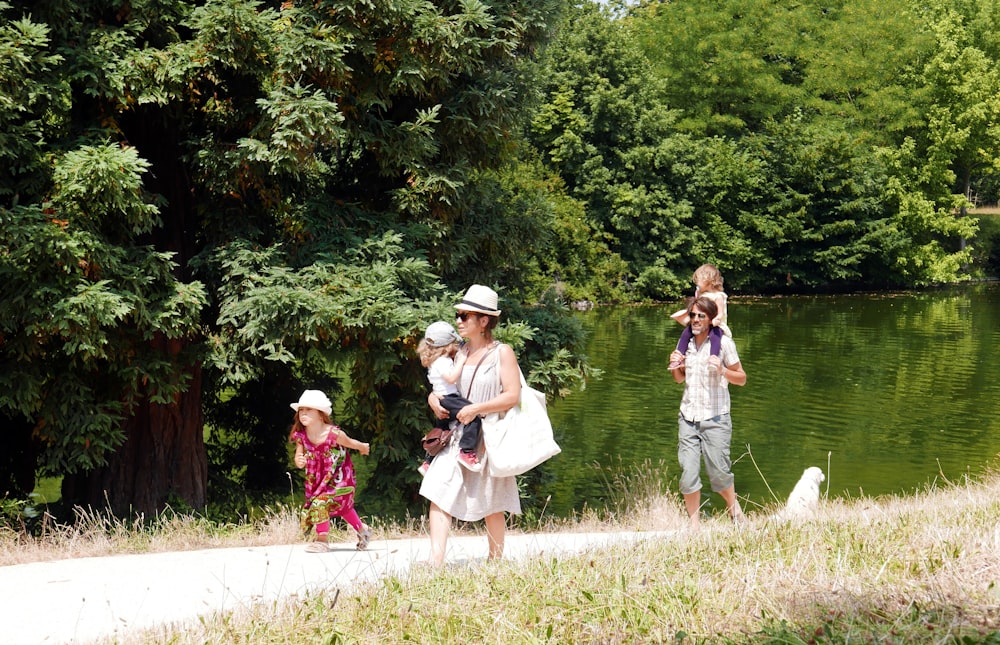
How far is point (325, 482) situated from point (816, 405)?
18404mm

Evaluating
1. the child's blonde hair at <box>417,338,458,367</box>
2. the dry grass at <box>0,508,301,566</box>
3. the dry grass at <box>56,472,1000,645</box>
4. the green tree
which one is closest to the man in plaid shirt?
the dry grass at <box>56,472,1000,645</box>

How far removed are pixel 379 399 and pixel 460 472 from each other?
565 cm

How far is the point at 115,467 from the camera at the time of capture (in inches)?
504

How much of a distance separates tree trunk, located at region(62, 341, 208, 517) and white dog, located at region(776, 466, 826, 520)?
21.4 ft

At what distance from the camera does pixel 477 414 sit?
651 cm

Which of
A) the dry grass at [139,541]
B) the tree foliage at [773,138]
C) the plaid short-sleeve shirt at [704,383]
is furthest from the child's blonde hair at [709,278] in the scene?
the tree foliage at [773,138]

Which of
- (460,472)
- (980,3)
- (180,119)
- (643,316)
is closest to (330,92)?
(180,119)

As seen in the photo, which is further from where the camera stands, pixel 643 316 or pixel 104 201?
pixel 643 316

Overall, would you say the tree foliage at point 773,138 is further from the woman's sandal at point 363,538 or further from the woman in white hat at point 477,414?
the woman in white hat at point 477,414

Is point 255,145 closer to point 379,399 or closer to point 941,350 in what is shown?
point 379,399

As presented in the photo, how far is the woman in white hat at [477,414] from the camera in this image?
6.52 m

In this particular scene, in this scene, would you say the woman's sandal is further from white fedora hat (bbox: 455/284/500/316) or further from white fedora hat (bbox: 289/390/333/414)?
white fedora hat (bbox: 455/284/500/316)

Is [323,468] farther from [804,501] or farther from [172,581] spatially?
[804,501]

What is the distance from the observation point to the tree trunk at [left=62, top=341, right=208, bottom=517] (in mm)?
12773
